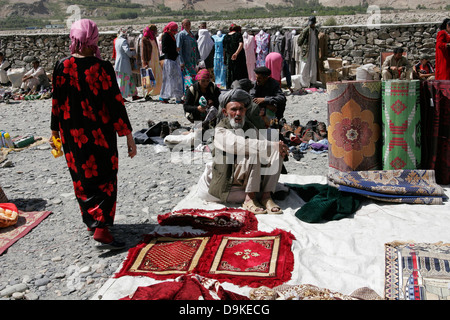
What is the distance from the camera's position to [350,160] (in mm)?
4332

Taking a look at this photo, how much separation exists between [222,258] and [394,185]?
6.08ft

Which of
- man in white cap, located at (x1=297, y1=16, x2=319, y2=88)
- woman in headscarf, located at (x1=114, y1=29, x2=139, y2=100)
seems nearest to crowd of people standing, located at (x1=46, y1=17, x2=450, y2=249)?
woman in headscarf, located at (x1=114, y1=29, x2=139, y2=100)

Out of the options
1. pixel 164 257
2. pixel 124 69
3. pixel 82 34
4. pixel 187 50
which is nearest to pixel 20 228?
pixel 164 257

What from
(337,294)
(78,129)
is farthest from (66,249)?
(337,294)

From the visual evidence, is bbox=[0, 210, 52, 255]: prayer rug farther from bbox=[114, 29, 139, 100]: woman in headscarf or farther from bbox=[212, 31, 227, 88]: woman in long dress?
bbox=[212, 31, 227, 88]: woman in long dress

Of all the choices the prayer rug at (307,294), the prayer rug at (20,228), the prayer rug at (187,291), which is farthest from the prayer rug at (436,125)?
the prayer rug at (20,228)

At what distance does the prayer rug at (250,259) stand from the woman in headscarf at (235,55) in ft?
25.3

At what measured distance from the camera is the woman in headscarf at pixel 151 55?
10.4m

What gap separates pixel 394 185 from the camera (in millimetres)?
4059

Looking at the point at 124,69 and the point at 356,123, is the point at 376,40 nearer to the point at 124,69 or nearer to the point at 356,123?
the point at 124,69

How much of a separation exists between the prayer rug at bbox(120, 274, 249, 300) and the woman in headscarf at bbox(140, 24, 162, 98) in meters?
8.47

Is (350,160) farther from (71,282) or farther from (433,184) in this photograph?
(71,282)

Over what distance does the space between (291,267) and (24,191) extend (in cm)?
332

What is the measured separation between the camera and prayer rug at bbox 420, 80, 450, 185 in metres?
4.16
